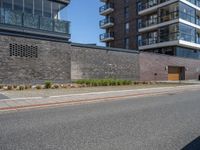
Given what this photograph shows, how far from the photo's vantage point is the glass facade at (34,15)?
68.0 feet

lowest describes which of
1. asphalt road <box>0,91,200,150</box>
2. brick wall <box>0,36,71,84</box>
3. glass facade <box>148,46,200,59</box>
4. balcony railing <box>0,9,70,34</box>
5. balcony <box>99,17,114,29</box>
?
asphalt road <box>0,91,200,150</box>

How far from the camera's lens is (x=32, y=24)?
21859mm

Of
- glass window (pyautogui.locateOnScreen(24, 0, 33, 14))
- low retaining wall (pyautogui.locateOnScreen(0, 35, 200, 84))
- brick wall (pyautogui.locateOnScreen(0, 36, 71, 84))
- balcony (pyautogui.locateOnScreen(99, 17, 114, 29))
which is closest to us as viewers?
brick wall (pyautogui.locateOnScreen(0, 36, 71, 84))

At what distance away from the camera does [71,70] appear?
24.8m

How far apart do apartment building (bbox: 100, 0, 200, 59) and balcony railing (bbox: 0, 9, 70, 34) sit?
22.8 m

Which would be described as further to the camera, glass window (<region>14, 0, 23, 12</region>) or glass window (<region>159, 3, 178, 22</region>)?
glass window (<region>159, 3, 178, 22</region>)

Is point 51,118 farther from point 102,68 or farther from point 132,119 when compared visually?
point 102,68

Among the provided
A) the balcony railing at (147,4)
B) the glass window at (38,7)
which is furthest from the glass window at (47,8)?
the balcony railing at (147,4)

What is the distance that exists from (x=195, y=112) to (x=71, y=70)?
653 inches

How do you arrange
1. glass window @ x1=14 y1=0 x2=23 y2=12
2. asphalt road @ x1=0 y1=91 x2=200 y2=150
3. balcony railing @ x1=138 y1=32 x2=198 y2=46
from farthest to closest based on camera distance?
balcony railing @ x1=138 y1=32 x2=198 y2=46 → glass window @ x1=14 y1=0 x2=23 y2=12 → asphalt road @ x1=0 y1=91 x2=200 y2=150

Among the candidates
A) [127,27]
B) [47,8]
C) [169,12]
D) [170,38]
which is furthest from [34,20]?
[127,27]

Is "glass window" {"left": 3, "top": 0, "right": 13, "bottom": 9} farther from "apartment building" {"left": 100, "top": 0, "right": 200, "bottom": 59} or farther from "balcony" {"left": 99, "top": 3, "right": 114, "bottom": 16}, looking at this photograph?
"balcony" {"left": 99, "top": 3, "right": 114, "bottom": 16}

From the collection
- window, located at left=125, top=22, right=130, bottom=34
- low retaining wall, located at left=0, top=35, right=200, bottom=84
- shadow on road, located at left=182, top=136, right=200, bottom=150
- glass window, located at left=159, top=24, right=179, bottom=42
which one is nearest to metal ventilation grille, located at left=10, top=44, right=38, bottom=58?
low retaining wall, located at left=0, top=35, right=200, bottom=84

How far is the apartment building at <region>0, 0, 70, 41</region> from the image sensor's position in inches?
808
